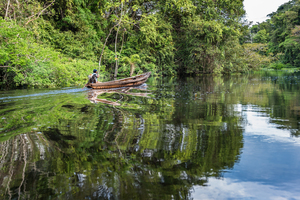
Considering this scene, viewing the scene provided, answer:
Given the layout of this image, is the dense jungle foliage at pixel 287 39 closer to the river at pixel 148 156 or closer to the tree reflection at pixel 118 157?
the river at pixel 148 156

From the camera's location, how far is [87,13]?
25.3m

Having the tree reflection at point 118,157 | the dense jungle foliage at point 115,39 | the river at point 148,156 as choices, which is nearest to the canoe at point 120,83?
the dense jungle foliage at point 115,39

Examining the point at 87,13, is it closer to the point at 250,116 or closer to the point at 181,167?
the point at 250,116

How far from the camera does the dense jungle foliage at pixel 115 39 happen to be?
15086mm

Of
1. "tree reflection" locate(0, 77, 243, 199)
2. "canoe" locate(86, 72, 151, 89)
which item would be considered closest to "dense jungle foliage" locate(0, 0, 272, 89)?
"canoe" locate(86, 72, 151, 89)

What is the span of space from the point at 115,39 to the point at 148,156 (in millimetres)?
26678

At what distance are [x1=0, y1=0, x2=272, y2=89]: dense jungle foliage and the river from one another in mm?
8175

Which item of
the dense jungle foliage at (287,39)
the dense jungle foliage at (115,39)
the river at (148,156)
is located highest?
the dense jungle foliage at (287,39)

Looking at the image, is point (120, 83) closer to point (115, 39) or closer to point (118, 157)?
point (118, 157)

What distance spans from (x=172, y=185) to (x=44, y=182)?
1.59m

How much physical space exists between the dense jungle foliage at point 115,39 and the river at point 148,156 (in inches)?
322

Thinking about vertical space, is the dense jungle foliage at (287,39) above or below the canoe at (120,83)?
above

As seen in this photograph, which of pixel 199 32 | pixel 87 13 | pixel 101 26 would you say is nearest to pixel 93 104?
pixel 87 13

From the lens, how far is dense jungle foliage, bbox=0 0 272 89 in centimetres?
1509
